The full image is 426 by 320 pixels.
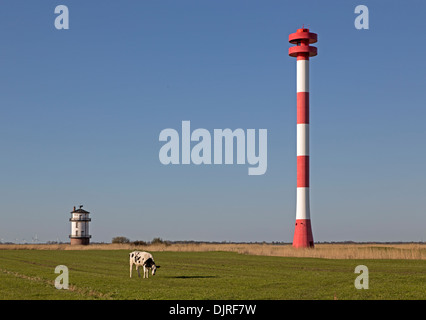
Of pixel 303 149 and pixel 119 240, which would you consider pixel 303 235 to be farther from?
pixel 119 240

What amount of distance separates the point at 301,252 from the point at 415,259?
12846mm

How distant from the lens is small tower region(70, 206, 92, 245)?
379 feet

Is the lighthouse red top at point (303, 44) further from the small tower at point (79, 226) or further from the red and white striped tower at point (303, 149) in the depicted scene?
the small tower at point (79, 226)

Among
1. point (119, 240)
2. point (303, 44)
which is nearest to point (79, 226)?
point (119, 240)

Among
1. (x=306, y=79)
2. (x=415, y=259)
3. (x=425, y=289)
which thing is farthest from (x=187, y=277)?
(x=306, y=79)

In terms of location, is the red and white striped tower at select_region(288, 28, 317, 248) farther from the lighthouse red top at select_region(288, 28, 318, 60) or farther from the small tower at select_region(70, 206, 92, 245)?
the small tower at select_region(70, 206, 92, 245)

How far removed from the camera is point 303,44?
77688 mm

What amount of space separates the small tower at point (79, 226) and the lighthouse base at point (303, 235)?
181 feet

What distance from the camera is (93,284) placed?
2991 cm

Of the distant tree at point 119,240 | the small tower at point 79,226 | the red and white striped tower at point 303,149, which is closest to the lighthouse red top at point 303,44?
the red and white striped tower at point 303,149

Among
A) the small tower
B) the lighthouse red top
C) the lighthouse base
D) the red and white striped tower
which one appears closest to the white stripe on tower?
the red and white striped tower

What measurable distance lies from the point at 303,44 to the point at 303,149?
1398cm
